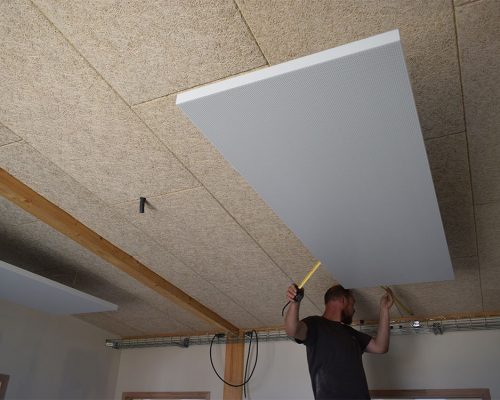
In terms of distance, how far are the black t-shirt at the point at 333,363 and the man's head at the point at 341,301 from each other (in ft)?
1.10

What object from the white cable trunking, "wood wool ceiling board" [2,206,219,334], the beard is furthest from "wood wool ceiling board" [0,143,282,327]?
the white cable trunking

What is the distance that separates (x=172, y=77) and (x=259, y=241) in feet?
4.95

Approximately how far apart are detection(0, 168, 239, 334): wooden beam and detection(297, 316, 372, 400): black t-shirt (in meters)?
1.42

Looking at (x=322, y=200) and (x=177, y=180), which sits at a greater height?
(x=177, y=180)

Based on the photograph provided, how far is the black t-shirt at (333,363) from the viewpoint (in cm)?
262

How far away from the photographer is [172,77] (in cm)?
188

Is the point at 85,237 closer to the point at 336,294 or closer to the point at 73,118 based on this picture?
the point at 73,118

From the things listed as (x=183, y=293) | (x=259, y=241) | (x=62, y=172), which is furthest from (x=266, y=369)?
(x=62, y=172)

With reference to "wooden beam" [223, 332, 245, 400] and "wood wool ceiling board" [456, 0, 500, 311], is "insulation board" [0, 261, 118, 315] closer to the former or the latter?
"wooden beam" [223, 332, 245, 400]

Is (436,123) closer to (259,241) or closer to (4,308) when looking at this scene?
(259,241)

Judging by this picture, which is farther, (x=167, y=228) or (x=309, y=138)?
(x=167, y=228)

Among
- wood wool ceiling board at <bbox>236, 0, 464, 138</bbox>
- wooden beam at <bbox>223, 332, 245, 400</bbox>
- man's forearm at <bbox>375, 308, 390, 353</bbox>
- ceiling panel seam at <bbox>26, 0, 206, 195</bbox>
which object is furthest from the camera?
wooden beam at <bbox>223, 332, 245, 400</bbox>

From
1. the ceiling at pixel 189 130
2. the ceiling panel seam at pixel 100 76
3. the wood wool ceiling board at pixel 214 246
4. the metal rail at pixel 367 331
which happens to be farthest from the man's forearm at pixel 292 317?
the metal rail at pixel 367 331

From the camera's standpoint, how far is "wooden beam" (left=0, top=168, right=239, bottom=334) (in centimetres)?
260
